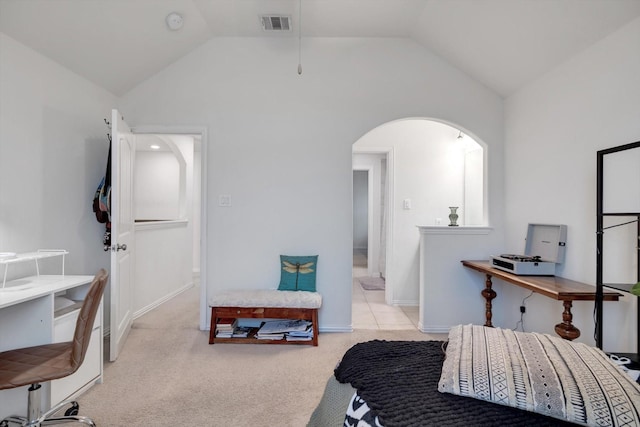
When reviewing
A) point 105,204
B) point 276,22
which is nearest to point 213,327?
point 105,204

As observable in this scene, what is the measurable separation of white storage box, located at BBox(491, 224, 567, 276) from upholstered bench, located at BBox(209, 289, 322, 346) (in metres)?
1.53

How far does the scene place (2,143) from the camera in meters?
1.93

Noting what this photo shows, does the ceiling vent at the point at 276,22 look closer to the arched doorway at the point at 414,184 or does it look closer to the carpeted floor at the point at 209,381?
the arched doorway at the point at 414,184

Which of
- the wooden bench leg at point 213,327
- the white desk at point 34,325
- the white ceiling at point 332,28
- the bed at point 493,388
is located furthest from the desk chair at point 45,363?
the white ceiling at point 332,28

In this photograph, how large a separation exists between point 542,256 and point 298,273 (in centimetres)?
199

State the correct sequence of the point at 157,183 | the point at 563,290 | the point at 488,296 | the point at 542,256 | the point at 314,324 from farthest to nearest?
the point at 157,183 < the point at 488,296 < the point at 314,324 < the point at 542,256 < the point at 563,290

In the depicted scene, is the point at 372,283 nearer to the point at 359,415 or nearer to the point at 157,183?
the point at 157,183

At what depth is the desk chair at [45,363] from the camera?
4.57ft

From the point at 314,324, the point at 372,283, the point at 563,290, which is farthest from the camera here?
the point at 372,283

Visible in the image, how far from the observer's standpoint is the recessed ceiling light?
2.47 m

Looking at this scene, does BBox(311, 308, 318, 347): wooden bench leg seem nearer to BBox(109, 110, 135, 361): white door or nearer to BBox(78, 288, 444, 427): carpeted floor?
BBox(78, 288, 444, 427): carpeted floor

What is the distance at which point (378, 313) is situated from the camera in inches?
143

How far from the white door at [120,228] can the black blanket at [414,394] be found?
203cm

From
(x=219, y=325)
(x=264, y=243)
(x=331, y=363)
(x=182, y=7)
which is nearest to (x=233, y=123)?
(x=182, y=7)
